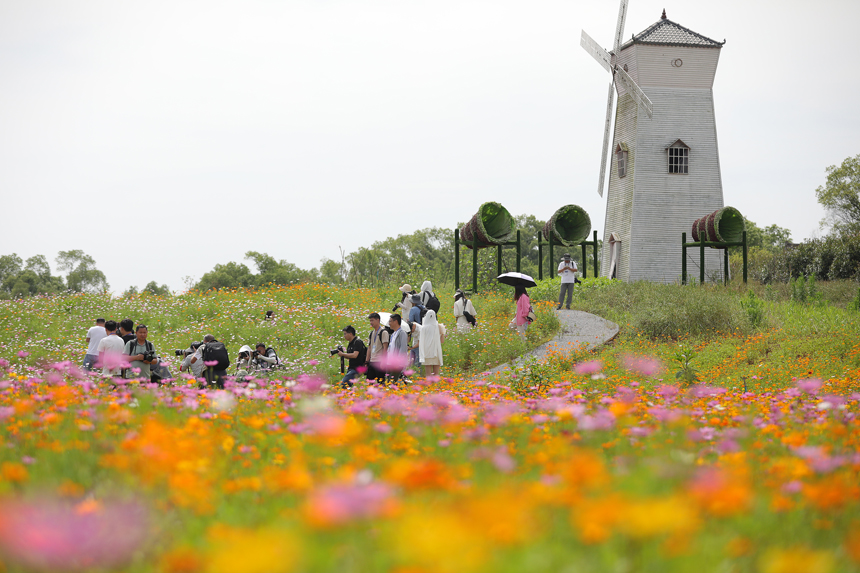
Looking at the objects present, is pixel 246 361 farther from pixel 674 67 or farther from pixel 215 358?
pixel 674 67

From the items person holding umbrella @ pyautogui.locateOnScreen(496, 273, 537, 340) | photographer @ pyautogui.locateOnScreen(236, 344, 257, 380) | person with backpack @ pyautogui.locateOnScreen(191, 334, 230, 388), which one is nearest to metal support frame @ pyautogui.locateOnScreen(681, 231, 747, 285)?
person holding umbrella @ pyautogui.locateOnScreen(496, 273, 537, 340)

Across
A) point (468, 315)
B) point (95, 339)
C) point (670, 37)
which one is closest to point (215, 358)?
point (95, 339)

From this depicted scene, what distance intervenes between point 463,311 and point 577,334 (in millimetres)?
2606

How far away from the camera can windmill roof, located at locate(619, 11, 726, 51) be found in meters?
24.0

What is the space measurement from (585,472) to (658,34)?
25666 millimetres

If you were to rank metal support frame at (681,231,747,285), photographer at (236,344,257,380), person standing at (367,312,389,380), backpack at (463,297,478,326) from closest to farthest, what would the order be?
1. person standing at (367,312,389,380)
2. photographer at (236,344,257,380)
3. backpack at (463,297,478,326)
4. metal support frame at (681,231,747,285)

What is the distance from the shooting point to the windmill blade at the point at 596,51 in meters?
25.7

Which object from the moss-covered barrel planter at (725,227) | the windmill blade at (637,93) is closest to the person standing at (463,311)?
the moss-covered barrel planter at (725,227)

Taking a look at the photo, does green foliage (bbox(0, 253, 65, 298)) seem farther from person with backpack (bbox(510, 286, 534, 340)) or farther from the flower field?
the flower field

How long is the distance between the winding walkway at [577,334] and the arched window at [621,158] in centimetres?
1028

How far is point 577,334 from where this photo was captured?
1431cm

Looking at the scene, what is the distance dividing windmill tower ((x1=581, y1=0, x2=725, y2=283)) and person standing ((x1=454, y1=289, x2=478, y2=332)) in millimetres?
11423

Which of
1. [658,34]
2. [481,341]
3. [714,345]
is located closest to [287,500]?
[481,341]

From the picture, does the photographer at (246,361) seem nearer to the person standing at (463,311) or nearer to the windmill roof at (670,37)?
the person standing at (463,311)
